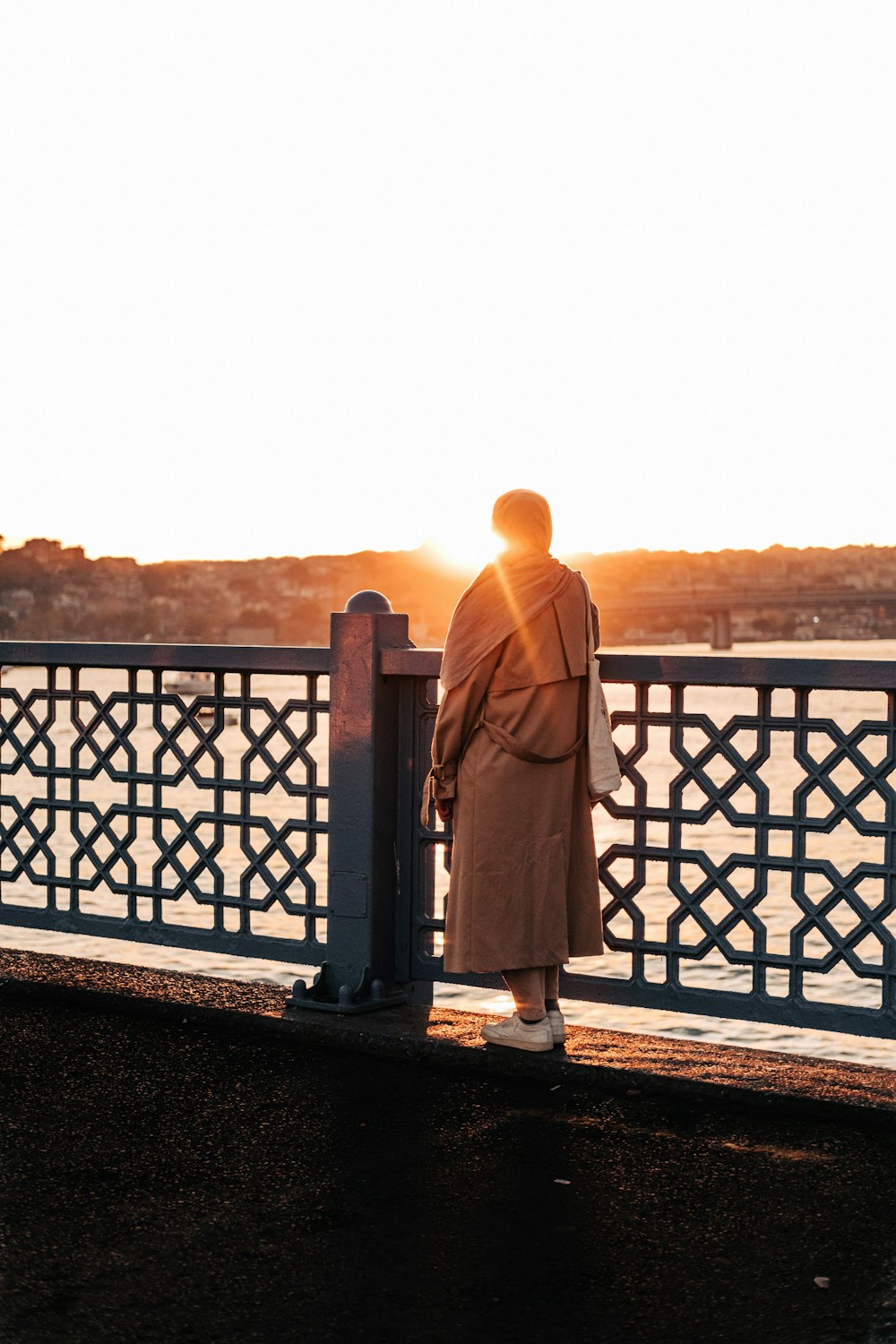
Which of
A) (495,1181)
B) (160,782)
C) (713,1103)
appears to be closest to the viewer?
(495,1181)

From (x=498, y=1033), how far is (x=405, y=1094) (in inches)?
18.9

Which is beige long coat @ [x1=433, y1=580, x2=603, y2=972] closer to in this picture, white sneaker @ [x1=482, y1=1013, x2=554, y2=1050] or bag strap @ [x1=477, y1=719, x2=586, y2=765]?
bag strap @ [x1=477, y1=719, x2=586, y2=765]

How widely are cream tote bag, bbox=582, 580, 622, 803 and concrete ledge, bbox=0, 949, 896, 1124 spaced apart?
0.85 m

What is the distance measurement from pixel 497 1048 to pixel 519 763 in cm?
91

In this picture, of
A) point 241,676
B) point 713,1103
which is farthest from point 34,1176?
point 241,676

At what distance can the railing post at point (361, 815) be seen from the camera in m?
5.46

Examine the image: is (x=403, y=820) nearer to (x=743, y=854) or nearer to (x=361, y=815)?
(x=361, y=815)

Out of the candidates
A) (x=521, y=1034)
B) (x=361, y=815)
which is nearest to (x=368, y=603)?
(x=361, y=815)

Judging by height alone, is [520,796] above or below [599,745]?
below

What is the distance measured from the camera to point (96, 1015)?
18.2 feet

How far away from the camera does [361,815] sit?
548cm

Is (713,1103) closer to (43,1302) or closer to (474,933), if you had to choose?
(474,933)

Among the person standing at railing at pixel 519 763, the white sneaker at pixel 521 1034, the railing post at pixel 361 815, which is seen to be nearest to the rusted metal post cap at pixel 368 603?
the railing post at pixel 361 815

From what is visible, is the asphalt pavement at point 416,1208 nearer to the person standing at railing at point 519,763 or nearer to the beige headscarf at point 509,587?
the person standing at railing at point 519,763
